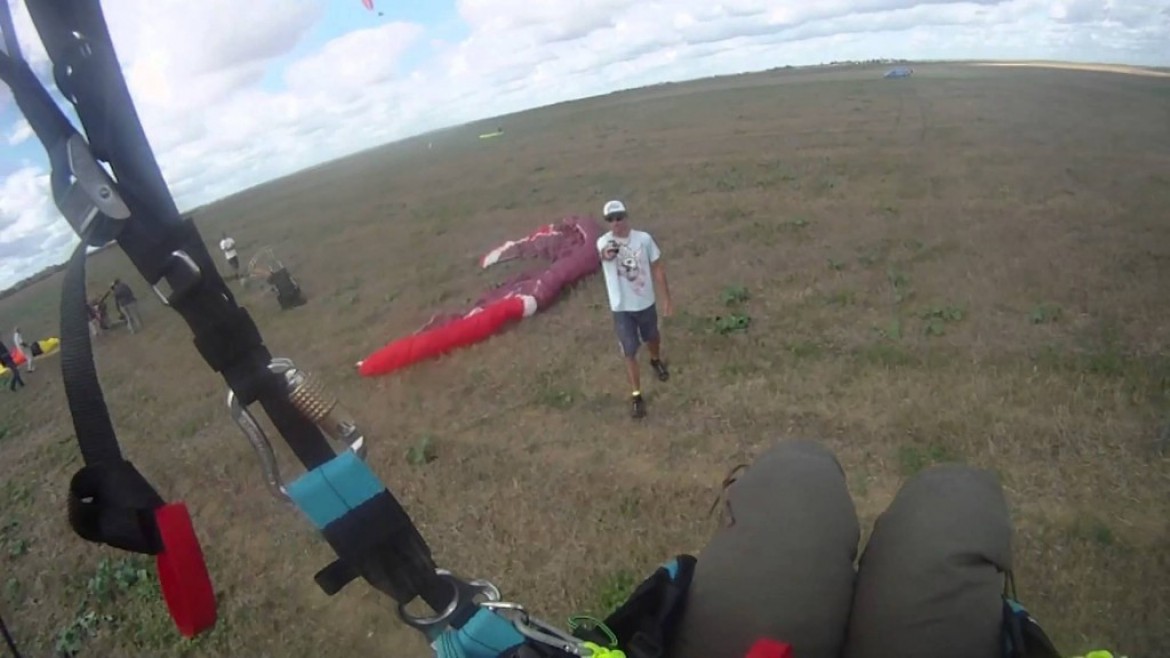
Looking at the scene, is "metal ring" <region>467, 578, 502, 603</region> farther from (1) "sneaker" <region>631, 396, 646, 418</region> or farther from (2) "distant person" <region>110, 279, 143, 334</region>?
(2) "distant person" <region>110, 279, 143, 334</region>

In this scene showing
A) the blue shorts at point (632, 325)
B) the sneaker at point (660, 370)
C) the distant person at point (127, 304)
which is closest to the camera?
the blue shorts at point (632, 325)

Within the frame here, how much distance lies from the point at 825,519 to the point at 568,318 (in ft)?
36.7

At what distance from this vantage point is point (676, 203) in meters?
26.0

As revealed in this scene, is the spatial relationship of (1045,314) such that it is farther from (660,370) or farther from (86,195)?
(86,195)

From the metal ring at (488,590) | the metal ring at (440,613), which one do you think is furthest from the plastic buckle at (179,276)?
the metal ring at (488,590)

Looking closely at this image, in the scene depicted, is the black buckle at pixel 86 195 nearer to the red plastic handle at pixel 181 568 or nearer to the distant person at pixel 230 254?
the red plastic handle at pixel 181 568

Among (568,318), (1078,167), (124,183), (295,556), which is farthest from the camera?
(1078,167)

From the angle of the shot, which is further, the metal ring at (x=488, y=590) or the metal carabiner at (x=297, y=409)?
the metal ring at (x=488, y=590)

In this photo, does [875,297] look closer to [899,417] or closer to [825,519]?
[899,417]

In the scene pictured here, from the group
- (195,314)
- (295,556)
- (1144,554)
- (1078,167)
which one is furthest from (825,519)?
(1078,167)

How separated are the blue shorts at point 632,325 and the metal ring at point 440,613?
757 cm

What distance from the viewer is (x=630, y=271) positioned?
9.25m

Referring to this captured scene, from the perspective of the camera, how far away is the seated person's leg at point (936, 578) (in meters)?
2.29

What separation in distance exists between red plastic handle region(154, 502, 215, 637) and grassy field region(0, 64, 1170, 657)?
257cm
